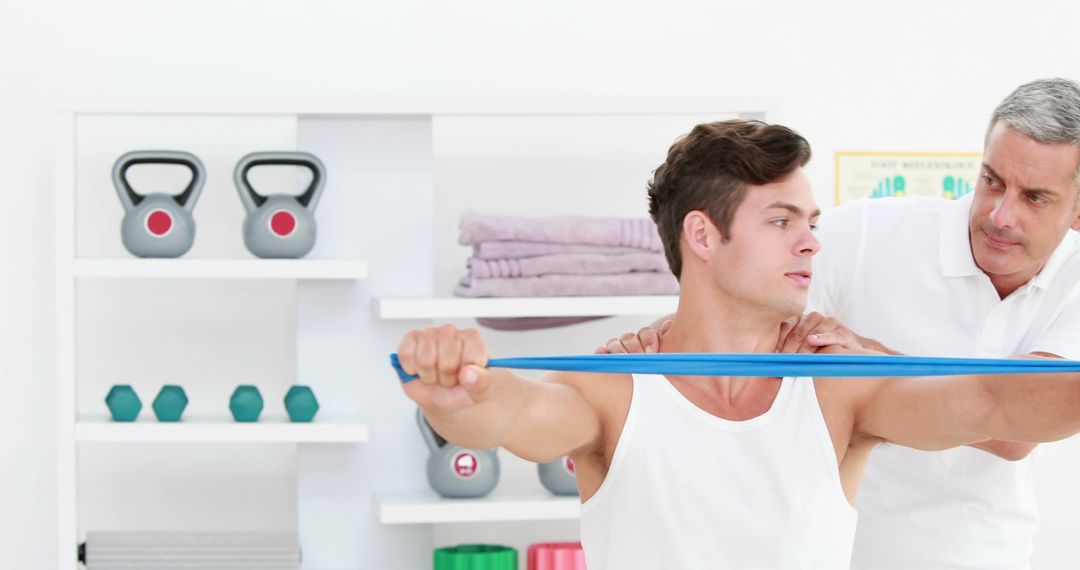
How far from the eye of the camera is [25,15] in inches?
116

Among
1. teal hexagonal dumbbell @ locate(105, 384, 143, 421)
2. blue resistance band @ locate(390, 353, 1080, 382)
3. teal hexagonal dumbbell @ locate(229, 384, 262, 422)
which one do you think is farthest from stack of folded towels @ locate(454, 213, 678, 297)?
blue resistance band @ locate(390, 353, 1080, 382)

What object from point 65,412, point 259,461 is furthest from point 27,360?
point 259,461

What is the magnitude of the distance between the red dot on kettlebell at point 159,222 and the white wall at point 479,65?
0.83 feet

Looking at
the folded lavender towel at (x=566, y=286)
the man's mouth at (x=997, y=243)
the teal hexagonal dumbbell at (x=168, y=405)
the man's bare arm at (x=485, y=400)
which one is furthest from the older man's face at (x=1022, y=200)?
the teal hexagonal dumbbell at (x=168, y=405)

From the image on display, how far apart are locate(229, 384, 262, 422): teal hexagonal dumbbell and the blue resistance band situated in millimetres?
1481

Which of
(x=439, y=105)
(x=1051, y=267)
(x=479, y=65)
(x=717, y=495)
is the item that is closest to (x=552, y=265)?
(x=439, y=105)

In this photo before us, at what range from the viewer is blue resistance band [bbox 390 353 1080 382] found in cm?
130

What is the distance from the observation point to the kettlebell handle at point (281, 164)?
8.65 ft

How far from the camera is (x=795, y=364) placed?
133cm

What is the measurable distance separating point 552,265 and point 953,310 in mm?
1034

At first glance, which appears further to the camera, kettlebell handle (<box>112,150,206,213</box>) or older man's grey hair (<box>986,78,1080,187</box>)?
kettlebell handle (<box>112,150,206,213</box>)

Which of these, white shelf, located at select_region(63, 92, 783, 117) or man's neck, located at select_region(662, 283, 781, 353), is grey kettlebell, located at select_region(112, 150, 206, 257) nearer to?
white shelf, located at select_region(63, 92, 783, 117)

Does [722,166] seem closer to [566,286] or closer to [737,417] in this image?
[737,417]

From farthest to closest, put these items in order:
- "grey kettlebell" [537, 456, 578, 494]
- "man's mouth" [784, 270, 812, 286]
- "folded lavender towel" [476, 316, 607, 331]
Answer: "folded lavender towel" [476, 316, 607, 331], "grey kettlebell" [537, 456, 578, 494], "man's mouth" [784, 270, 812, 286]
